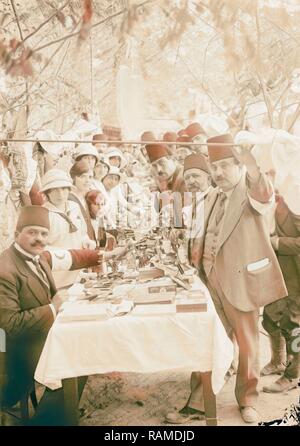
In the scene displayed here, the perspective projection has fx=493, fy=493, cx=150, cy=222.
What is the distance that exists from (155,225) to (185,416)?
1.04 m

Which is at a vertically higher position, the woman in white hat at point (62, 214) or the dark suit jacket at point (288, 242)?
the woman in white hat at point (62, 214)

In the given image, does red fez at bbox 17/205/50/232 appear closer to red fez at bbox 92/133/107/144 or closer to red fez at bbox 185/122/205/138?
red fez at bbox 92/133/107/144

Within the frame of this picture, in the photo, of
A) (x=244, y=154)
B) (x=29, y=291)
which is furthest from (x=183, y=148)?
(x=29, y=291)

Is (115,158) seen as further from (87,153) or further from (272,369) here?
(272,369)

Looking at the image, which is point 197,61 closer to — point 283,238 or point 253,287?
point 283,238

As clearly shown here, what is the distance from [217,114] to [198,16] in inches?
20.2

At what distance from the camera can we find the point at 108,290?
8.42 ft

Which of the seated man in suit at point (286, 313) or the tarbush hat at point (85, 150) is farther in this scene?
the seated man in suit at point (286, 313)

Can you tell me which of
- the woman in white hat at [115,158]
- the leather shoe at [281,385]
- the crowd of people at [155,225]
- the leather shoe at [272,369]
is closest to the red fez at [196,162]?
the crowd of people at [155,225]

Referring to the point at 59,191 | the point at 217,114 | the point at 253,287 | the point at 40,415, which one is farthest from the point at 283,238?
the point at 40,415

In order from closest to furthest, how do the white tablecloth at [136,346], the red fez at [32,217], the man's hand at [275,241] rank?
1. the white tablecloth at [136,346]
2. the red fez at [32,217]
3. the man's hand at [275,241]

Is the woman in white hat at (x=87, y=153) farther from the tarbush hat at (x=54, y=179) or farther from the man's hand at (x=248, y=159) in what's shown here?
the man's hand at (x=248, y=159)

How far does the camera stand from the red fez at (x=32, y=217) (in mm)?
2568

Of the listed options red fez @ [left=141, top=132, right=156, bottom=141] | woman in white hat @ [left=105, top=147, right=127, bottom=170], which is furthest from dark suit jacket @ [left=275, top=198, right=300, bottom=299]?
woman in white hat @ [left=105, top=147, right=127, bottom=170]
